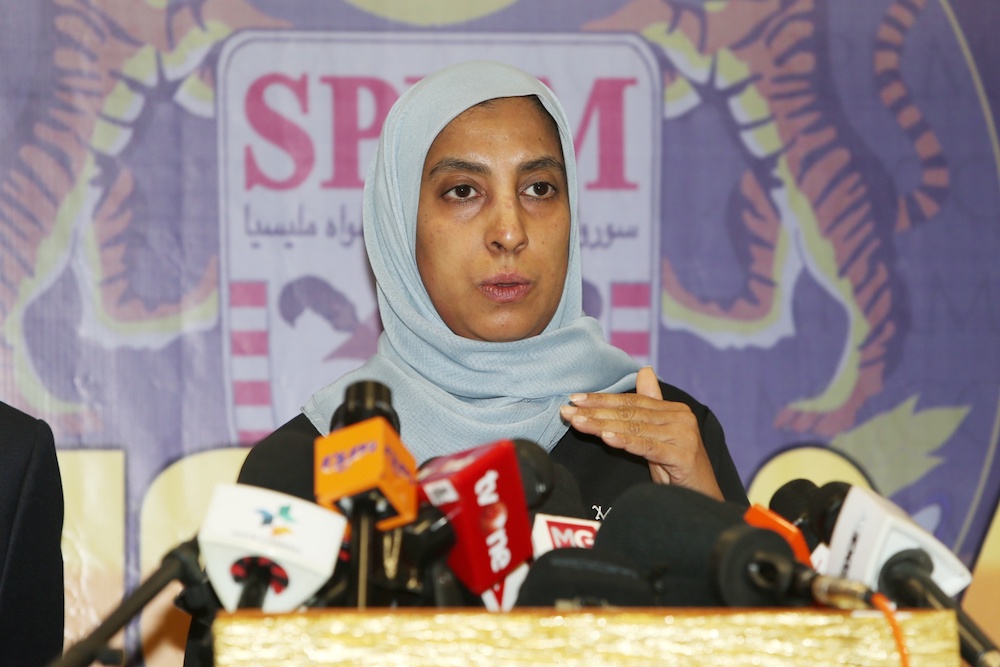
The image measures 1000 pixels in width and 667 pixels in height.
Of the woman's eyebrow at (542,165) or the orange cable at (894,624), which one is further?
the woman's eyebrow at (542,165)

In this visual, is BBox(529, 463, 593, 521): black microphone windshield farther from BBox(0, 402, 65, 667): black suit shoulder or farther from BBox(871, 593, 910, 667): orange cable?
BBox(0, 402, 65, 667): black suit shoulder

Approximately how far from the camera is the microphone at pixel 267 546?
0.82 metres

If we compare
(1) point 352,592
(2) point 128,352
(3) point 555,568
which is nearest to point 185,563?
(1) point 352,592

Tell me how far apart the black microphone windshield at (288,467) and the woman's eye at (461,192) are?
0.67 metres

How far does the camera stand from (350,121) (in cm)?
240

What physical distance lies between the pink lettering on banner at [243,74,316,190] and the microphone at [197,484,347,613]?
1606 millimetres

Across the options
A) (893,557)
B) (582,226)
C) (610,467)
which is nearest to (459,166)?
(610,467)

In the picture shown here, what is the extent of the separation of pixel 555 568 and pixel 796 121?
1.84 metres

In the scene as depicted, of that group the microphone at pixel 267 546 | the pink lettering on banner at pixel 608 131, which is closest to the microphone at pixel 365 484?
the microphone at pixel 267 546

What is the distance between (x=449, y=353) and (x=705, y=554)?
3.00 ft

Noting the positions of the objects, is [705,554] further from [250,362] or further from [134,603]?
[250,362]

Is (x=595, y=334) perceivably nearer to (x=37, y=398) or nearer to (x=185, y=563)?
(x=185, y=563)

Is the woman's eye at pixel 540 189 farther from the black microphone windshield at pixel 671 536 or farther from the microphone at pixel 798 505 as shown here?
the black microphone windshield at pixel 671 536

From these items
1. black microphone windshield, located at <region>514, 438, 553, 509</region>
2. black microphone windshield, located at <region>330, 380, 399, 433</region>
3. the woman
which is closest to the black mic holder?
black microphone windshield, located at <region>514, 438, 553, 509</region>
